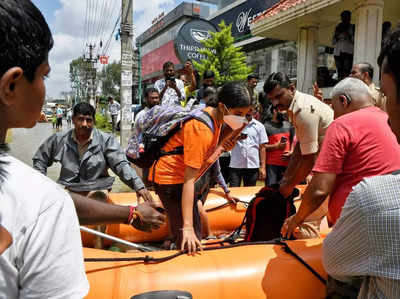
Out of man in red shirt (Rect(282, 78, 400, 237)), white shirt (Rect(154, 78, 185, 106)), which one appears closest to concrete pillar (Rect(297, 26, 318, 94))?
white shirt (Rect(154, 78, 185, 106))

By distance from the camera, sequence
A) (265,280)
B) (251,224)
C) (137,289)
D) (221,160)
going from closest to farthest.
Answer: (137,289) → (265,280) → (251,224) → (221,160)

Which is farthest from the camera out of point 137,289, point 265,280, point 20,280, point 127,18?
point 127,18

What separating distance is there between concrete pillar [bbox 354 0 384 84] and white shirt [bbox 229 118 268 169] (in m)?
3.43

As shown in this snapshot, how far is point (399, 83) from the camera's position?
931 mm

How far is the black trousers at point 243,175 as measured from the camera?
191 inches

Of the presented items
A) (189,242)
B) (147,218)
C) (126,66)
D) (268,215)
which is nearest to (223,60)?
(126,66)

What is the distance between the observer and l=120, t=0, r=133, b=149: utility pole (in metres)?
7.54

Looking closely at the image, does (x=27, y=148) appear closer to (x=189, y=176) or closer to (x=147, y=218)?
(x=189, y=176)

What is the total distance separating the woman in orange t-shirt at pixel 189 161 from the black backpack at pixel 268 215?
1.59ft

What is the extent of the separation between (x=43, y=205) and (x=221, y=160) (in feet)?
15.1

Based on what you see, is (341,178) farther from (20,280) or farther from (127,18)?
(127,18)

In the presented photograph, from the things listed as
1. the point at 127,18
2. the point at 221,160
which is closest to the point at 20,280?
the point at 221,160

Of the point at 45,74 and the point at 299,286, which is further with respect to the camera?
the point at 299,286

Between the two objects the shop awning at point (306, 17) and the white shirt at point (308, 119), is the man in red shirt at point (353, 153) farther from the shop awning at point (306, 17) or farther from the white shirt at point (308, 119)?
the shop awning at point (306, 17)
